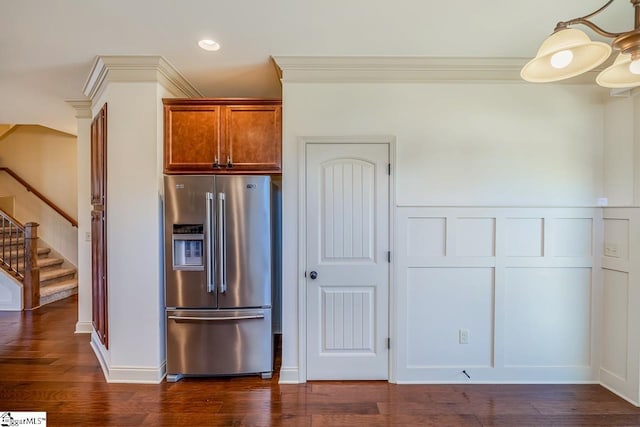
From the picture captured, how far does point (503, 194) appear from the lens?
2.68 m

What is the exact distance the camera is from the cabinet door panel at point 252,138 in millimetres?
2730

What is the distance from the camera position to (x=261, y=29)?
7.18 feet

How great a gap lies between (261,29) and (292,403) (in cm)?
274

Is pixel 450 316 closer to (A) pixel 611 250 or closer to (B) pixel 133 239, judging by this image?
(A) pixel 611 250

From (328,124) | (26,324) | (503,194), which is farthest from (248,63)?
(26,324)

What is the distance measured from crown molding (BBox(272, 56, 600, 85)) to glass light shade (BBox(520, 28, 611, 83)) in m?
1.21

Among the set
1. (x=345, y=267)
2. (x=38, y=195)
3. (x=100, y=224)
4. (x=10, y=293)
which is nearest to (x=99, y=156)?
(x=100, y=224)

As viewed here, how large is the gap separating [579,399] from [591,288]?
89cm

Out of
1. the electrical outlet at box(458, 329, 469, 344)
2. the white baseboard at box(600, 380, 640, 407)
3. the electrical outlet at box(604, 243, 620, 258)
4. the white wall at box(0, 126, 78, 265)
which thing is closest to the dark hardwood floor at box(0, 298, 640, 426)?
the white baseboard at box(600, 380, 640, 407)

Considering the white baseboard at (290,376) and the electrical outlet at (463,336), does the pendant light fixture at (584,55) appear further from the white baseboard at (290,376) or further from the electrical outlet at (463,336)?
the white baseboard at (290,376)

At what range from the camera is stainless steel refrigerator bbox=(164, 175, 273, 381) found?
264 cm

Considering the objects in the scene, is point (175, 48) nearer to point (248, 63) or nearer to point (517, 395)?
point (248, 63)

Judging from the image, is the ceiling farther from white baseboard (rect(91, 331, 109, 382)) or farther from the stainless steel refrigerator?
white baseboard (rect(91, 331, 109, 382))

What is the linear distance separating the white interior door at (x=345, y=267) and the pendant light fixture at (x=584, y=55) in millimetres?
1392
